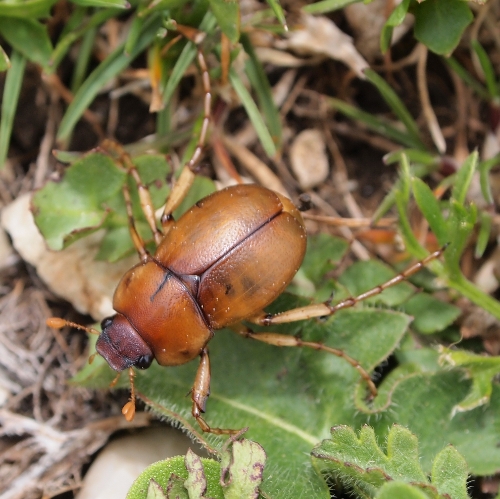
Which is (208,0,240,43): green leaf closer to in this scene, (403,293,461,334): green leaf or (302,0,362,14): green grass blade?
(302,0,362,14): green grass blade

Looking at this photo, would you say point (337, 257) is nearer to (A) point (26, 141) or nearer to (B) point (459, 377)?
(B) point (459, 377)

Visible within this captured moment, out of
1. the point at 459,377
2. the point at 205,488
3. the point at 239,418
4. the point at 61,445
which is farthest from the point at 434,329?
the point at 61,445

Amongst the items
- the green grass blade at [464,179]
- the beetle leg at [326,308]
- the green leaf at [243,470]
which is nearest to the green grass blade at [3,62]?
the beetle leg at [326,308]

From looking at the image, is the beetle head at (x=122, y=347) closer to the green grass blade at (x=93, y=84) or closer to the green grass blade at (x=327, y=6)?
the green grass blade at (x=93, y=84)

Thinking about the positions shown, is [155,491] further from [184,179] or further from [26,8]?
[26,8]

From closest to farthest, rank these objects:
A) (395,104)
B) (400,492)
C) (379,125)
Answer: (400,492) → (395,104) → (379,125)

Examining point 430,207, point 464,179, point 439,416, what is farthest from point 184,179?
point 439,416

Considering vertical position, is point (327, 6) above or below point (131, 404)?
above
